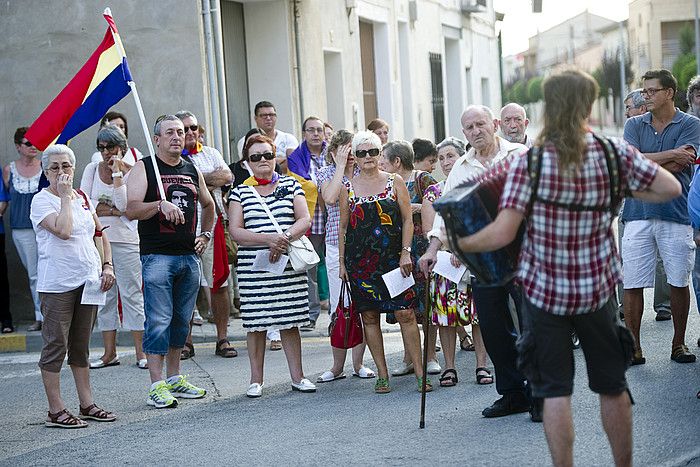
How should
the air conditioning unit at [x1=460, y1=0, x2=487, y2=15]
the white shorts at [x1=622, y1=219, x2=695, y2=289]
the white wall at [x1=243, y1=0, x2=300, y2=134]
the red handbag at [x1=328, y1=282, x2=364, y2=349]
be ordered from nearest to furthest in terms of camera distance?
1. the white shorts at [x1=622, y1=219, x2=695, y2=289]
2. the red handbag at [x1=328, y1=282, x2=364, y2=349]
3. the white wall at [x1=243, y1=0, x2=300, y2=134]
4. the air conditioning unit at [x1=460, y1=0, x2=487, y2=15]

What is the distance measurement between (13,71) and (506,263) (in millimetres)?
9238

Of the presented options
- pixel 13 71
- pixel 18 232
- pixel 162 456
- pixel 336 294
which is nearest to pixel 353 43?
pixel 13 71

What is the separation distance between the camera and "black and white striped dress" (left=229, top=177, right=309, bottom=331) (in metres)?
8.65

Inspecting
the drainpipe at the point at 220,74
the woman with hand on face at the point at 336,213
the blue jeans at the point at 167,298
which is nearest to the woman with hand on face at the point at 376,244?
the woman with hand on face at the point at 336,213

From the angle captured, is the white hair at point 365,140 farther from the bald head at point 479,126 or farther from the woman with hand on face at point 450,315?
the bald head at point 479,126

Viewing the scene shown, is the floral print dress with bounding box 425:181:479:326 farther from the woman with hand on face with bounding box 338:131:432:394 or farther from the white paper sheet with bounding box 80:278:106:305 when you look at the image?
the white paper sheet with bounding box 80:278:106:305

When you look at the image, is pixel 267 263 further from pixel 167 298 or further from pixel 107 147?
pixel 107 147

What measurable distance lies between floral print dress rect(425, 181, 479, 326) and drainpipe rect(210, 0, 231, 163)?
5.56 metres

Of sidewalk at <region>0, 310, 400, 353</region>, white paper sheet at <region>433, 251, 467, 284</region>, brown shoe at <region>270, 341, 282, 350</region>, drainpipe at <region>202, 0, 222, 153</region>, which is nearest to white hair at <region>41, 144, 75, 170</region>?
white paper sheet at <region>433, 251, 467, 284</region>

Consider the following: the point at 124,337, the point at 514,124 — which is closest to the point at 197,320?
the point at 124,337

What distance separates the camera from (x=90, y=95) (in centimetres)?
926

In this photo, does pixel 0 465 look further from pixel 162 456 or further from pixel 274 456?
pixel 274 456

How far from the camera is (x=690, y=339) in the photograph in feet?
32.0

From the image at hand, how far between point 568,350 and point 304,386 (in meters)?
3.74
